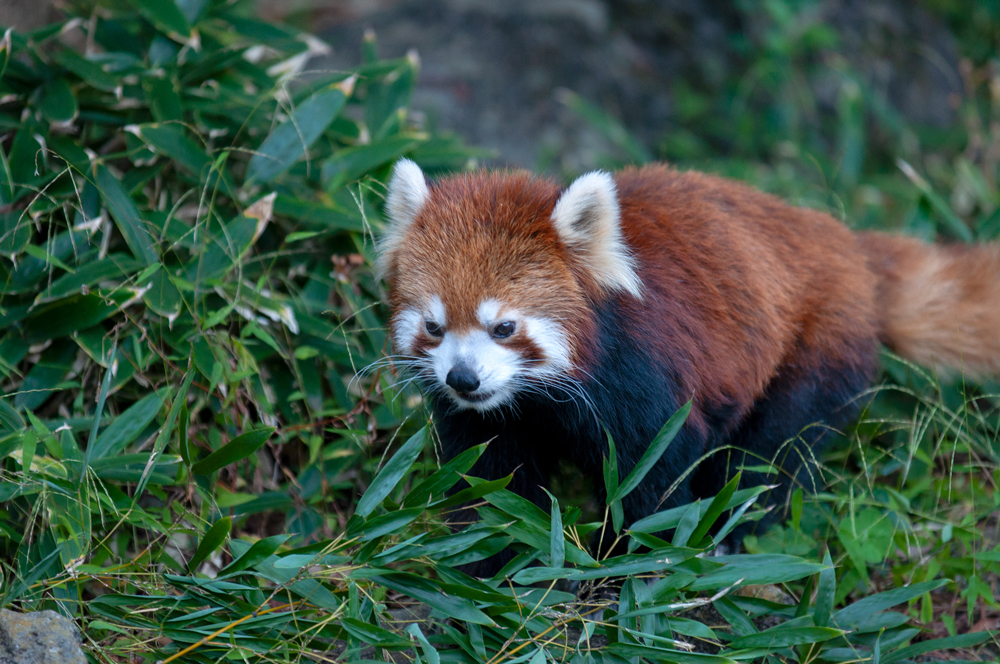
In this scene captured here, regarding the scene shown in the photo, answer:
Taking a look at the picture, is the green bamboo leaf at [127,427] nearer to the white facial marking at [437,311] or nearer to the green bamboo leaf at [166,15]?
the white facial marking at [437,311]

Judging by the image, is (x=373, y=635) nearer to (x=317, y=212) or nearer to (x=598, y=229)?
(x=598, y=229)

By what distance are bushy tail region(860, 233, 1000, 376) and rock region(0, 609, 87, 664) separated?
254 cm

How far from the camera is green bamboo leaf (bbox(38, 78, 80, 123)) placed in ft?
9.55

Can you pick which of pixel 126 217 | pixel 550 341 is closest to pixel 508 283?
pixel 550 341

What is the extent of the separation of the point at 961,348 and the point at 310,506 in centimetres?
226

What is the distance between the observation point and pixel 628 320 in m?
2.18

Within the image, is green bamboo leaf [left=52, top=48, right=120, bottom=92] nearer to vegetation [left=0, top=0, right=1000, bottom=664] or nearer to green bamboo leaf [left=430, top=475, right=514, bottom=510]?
vegetation [left=0, top=0, right=1000, bottom=664]

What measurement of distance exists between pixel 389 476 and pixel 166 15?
81.9 inches

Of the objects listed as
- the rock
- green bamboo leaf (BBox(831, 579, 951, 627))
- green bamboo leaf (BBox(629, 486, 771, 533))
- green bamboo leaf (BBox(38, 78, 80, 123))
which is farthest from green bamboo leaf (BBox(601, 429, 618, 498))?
green bamboo leaf (BBox(38, 78, 80, 123))

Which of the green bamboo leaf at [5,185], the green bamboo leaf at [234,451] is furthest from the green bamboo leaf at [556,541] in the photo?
the green bamboo leaf at [5,185]

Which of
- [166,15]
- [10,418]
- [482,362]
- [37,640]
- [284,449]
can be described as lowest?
[284,449]

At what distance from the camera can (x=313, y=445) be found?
2670 millimetres

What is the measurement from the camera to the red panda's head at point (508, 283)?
209cm

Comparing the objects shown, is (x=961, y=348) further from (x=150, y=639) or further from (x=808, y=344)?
(x=150, y=639)
